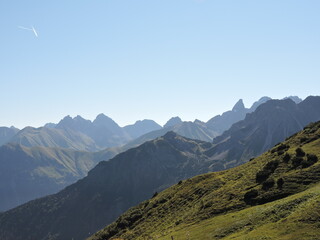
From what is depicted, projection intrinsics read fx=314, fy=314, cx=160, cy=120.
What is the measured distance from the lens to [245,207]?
160 feet

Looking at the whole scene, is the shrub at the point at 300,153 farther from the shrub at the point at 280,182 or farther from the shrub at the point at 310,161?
the shrub at the point at 280,182

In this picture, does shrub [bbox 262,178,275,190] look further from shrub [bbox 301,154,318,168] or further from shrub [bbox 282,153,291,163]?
shrub [bbox 282,153,291,163]

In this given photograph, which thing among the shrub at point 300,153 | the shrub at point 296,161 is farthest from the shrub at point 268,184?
the shrub at point 300,153

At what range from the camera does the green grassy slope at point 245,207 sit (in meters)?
34.9

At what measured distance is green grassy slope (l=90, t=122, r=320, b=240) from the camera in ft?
114

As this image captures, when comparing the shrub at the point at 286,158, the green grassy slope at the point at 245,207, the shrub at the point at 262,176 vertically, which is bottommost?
the green grassy slope at the point at 245,207

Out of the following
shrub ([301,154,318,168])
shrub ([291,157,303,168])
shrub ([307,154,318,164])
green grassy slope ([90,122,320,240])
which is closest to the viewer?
green grassy slope ([90,122,320,240])

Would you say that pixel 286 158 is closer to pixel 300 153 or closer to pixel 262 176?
pixel 300 153

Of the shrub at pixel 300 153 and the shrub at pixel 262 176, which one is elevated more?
the shrub at pixel 300 153

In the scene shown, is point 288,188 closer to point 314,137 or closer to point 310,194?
point 310,194

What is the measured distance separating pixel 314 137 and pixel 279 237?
48.8 m

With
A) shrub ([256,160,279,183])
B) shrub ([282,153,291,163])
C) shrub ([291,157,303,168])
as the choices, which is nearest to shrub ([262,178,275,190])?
shrub ([256,160,279,183])

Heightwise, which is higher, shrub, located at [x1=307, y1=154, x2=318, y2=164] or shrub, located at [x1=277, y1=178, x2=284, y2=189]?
shrub, located at [x1=307, y1=154, x2=318, y2=164]

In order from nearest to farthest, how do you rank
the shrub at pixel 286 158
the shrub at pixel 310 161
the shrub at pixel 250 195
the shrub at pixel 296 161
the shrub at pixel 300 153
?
the shrub at pixel 250 195 < the shrub at pixel 310 161 < the shrub at pixel 296 161 < the shrub at pixel 300 153 < the shrub at pixel 286 158
